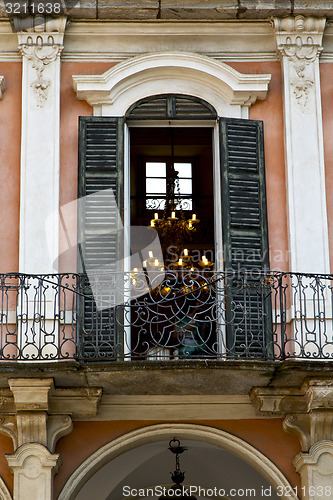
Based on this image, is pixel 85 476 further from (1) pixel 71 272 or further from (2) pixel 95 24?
(2) pixel 95 24

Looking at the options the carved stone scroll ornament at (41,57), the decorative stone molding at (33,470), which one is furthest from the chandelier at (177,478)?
the carved stone scroll ornament at (41,57)

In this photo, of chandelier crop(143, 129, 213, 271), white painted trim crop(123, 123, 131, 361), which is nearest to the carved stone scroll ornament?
white painted trim crop(123, 123, 131, 361)

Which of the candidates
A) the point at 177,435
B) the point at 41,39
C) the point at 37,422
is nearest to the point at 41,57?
the point at 41,39

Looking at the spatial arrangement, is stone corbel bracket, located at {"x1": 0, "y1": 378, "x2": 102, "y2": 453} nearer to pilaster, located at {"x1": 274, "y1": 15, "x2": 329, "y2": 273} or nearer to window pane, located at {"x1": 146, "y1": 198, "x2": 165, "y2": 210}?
pilaster, located at {"x1": 274, "y1": 15, "x2": 329, "y2": 273}

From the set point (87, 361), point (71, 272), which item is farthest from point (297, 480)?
point (71, 272)

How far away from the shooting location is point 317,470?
10422 millimetres

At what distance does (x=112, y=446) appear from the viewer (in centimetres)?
1074

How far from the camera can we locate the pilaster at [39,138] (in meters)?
11.1

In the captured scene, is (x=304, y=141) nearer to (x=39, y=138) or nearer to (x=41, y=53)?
(x=39, y=138)

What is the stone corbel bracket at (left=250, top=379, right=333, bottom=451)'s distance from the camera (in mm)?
10406

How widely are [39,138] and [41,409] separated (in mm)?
2916

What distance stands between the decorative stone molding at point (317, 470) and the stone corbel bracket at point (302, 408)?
9cm

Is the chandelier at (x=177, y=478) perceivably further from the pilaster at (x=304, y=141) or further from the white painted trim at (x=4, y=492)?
the pilaster at (x=304, y=141)

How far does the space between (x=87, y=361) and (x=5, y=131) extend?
280 centimetres
